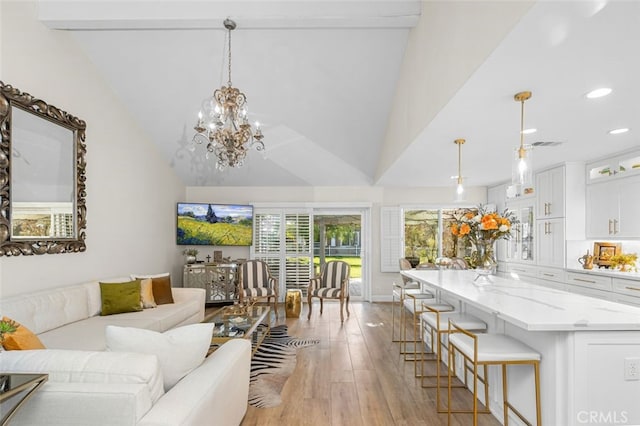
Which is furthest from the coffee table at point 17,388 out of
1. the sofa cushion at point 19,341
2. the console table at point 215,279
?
the console table at point 215,279

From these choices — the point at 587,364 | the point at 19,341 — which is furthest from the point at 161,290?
the point at 587,364

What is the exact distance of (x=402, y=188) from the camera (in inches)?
277

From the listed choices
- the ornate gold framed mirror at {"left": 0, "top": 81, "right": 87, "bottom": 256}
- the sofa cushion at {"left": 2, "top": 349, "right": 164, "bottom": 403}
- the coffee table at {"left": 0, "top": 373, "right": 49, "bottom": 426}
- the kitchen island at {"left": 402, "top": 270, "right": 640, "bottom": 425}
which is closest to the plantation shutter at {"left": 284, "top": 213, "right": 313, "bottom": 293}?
the ornate gold framed mirror at {"left": 0, "top": 81, "right": 87, "bottom": 256}

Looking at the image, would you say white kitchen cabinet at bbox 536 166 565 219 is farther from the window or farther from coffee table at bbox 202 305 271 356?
coffee table at bbox 202 305 271 356

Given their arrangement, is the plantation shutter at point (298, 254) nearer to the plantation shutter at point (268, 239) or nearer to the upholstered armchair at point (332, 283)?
the plantation shutter at point (268, 239)

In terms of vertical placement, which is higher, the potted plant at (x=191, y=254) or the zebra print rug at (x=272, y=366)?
the potted plant at (x=191, y=254)

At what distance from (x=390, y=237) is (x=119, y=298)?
15.7 ft

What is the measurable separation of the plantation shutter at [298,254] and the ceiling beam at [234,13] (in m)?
4.11

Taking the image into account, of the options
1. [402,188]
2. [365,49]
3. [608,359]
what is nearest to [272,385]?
[608,359]

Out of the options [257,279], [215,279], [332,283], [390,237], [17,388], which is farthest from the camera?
[390,237]

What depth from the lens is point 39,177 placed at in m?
3.36

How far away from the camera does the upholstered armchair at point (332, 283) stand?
218 inches

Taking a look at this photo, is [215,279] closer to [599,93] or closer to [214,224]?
[214,224]

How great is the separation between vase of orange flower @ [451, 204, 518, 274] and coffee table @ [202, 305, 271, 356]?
7.31 ft
